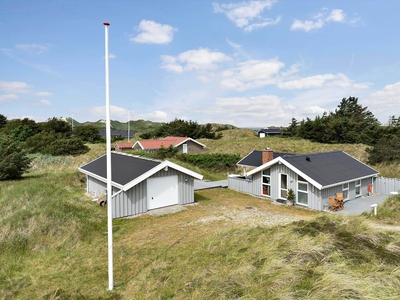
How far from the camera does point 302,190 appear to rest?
51.3ft

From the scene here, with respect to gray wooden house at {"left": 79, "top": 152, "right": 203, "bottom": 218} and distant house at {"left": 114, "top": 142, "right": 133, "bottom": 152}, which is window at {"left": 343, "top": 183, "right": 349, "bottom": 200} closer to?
gray wooden house at {"left": 79, "top": 152, "right": 203, "bottom": 218}

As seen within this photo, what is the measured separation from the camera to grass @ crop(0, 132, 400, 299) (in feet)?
17.5

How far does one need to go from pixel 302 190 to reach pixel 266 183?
9.33ft

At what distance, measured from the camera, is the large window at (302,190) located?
1543 centimetres

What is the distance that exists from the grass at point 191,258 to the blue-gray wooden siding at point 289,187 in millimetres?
3368

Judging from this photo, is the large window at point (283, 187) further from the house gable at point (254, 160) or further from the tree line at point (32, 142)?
the tree line at point (32, 142)

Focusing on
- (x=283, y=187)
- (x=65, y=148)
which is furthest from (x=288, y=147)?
(x=65, y=148)

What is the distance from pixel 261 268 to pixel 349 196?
1320cm

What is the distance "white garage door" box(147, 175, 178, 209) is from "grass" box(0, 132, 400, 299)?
1.68 m

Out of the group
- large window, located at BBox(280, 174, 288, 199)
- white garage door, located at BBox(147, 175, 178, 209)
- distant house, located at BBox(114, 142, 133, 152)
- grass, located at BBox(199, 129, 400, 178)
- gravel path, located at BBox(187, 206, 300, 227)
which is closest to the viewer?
gravel path, located at BBox(187, 206, 300, 227)

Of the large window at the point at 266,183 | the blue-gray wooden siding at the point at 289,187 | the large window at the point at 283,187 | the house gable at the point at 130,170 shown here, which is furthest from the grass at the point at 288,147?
the house gable at the point at 130,170

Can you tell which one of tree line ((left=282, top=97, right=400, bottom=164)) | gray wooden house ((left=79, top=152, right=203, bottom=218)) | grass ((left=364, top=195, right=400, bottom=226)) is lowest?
grass ((left=364, top=195, right=400, bottom=226))

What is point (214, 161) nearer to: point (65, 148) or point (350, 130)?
point (65, 148)

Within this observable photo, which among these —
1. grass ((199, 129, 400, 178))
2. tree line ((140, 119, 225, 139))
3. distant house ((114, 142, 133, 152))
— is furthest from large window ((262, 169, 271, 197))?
tree line ((140, 119, 225, 139))
